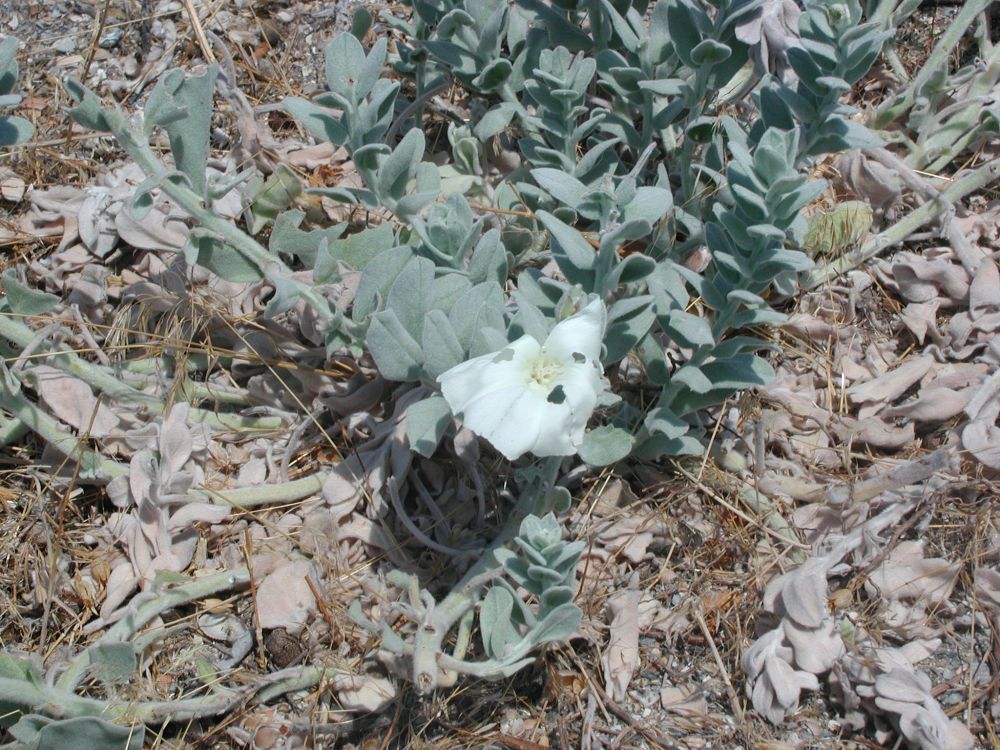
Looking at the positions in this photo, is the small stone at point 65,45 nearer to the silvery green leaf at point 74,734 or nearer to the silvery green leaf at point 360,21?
the silvery green leaf at point 360,21

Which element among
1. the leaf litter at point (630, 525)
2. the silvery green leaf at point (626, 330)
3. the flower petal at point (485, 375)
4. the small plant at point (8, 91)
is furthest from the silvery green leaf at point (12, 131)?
the silvery green leaf at point (626, 330)

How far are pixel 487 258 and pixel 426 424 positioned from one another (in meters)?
0.46

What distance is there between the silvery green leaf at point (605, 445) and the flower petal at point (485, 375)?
0.44m

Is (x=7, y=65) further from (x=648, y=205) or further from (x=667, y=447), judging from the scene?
(x=667, y=447)

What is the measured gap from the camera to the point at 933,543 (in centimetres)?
243

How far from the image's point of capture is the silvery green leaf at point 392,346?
202 cm

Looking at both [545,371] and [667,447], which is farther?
[667,447]

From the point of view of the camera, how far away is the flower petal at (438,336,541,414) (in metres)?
1.86

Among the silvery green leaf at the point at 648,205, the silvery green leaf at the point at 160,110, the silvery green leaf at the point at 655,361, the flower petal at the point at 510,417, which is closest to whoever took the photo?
the flower petal at the point at 510,417

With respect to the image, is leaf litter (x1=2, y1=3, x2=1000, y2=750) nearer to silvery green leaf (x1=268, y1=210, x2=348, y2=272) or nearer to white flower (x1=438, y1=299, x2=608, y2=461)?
silvery green leaf (x1=268, y1=210, x2=348, y2=272)

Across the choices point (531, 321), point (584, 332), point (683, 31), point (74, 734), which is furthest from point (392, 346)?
point (683, 31)

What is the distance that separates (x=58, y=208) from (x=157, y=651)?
58.8 inches

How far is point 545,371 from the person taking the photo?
188 cm

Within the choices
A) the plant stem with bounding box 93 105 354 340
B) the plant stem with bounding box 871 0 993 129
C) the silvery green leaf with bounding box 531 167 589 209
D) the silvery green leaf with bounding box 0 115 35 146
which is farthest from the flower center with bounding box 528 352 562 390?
the plant stem with bounding box 871 0 993 129
